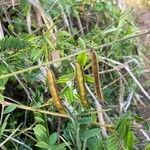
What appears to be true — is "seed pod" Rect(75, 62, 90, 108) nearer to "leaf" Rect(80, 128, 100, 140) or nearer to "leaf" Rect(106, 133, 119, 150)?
"leaf" Rect(106, 133, 119, 150)

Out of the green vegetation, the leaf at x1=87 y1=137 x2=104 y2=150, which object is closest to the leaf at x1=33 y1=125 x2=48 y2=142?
the green vegetation

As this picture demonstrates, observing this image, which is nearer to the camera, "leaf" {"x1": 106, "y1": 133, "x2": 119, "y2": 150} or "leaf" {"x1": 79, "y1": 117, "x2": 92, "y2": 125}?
"leaf" {"x1": 106, "y1": 133, "x2": 119, "y2": 150}

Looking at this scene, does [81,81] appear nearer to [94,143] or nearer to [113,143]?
[113,143]

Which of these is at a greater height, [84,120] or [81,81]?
[81,81]

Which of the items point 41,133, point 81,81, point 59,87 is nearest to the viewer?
point 81,81

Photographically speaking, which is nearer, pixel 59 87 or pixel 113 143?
pixel 113 143

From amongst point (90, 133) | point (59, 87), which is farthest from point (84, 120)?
point (59, 87)

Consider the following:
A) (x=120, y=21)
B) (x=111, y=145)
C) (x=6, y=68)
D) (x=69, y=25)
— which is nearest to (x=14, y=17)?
(x=69, y=25)

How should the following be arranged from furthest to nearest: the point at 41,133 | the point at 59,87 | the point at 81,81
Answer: the point at 59,87, the point at 41,133, the point at 81,81

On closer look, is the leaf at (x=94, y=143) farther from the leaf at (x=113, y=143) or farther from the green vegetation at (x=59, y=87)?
the leaf at (x=113, y=143)
